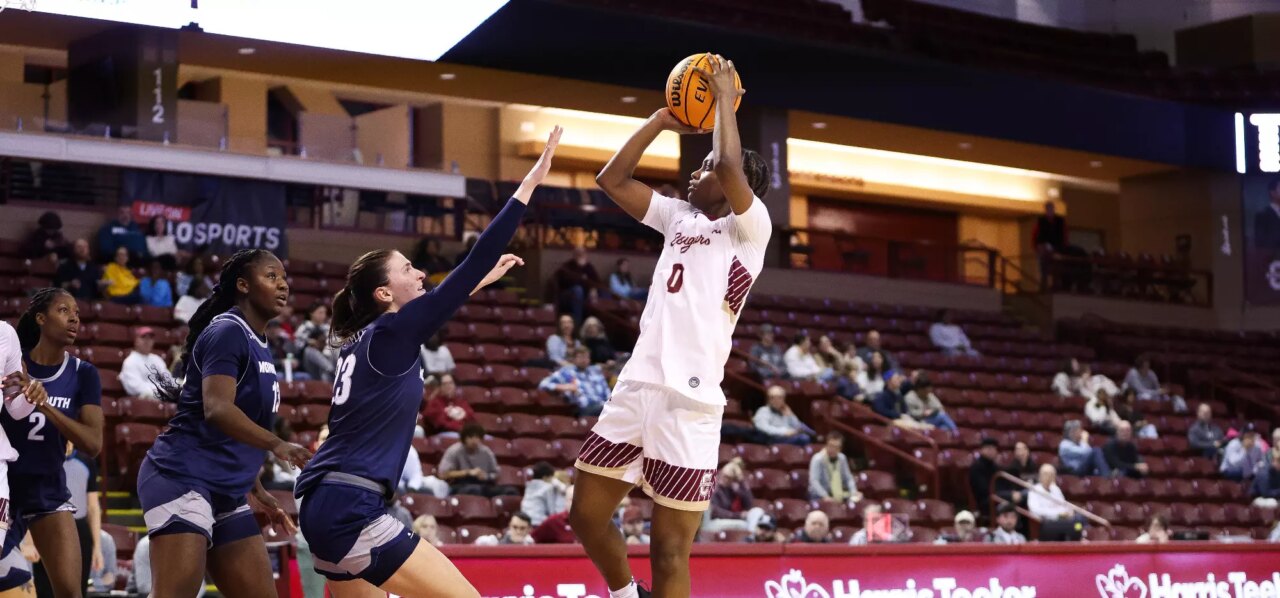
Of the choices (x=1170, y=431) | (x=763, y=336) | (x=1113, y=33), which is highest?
(x=1113, y=33)

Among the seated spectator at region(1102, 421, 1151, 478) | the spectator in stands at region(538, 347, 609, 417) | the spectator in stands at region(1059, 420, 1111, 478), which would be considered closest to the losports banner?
the spectator in stands at region(538, 347, 609, 417)

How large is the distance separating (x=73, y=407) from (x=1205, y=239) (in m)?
24.2

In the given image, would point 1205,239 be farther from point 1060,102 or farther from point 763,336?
point 763,336

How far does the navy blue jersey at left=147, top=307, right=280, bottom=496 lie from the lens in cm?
529

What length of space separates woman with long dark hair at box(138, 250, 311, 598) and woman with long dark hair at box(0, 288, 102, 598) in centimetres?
79

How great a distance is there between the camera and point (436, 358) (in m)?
15.4

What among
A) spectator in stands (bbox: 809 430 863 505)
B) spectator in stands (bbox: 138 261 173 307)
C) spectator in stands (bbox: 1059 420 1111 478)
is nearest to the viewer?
spectator in stands (bbox: 809 430 863 505)

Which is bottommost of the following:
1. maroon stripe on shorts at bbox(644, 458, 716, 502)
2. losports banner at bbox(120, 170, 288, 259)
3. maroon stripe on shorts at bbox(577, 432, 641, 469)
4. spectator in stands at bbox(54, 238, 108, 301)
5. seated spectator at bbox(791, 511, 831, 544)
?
seated spectator at bbox(791, 511, 831, 544)

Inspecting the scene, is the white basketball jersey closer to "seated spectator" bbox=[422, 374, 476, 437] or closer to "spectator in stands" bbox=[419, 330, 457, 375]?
"seated spectator" bbox=[422, 374, 476, 437]

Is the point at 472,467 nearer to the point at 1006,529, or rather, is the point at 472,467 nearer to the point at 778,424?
the point at 778,424

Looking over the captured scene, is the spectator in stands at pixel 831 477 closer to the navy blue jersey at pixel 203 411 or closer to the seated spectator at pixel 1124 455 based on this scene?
the seated spectator at pixel 1124 455

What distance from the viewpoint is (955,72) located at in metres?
22.5

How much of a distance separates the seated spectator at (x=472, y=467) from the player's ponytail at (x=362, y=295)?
7.86 meters

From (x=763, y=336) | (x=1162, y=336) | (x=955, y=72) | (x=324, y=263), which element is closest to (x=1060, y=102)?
(x=955, y=72)
